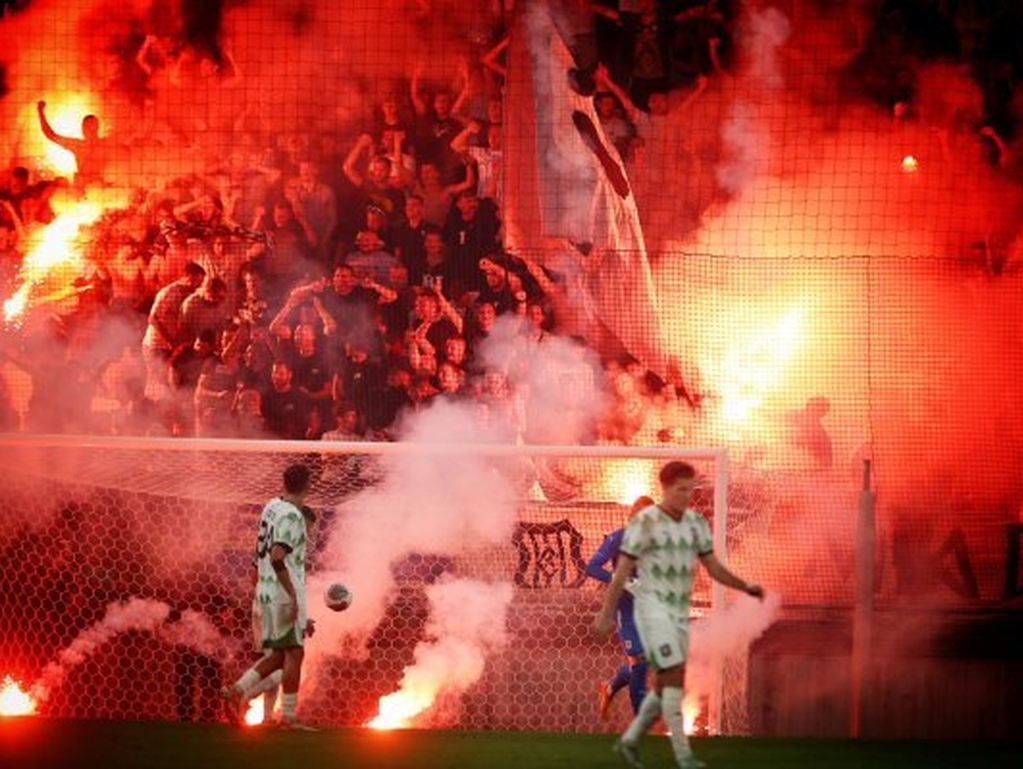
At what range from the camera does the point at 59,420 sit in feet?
54.5

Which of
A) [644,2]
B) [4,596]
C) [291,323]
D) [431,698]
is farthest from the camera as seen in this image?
[644,2]

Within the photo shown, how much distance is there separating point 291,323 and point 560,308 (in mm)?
2519

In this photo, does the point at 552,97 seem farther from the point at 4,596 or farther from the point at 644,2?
the point at 4,596

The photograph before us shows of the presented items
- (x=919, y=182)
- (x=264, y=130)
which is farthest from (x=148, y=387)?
(x=919, y=182)

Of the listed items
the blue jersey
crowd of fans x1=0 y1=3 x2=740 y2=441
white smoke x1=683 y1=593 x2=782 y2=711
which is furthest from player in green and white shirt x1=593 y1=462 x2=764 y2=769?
crowd of fans x1=0 y1=3 x2=740 y2=441

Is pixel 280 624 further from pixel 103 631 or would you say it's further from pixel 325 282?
pixel 325 282

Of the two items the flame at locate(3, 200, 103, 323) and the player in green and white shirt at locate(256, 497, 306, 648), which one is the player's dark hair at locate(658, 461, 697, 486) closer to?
the player in green and white shirt at locate(256, 497, 306, 648)

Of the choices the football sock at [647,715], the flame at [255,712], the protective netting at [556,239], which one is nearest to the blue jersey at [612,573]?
the football sock at [647,715]

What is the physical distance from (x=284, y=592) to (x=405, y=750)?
1327 millimetres

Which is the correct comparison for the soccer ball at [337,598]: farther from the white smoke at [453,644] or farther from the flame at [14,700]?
the flame at [14,700]

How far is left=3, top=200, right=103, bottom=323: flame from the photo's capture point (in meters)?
17.4

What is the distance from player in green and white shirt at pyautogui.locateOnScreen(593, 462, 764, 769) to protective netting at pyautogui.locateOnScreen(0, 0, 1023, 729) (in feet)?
19.1

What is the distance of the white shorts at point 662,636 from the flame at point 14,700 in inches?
241

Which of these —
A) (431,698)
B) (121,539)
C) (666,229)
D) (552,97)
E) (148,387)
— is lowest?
(431,698)
